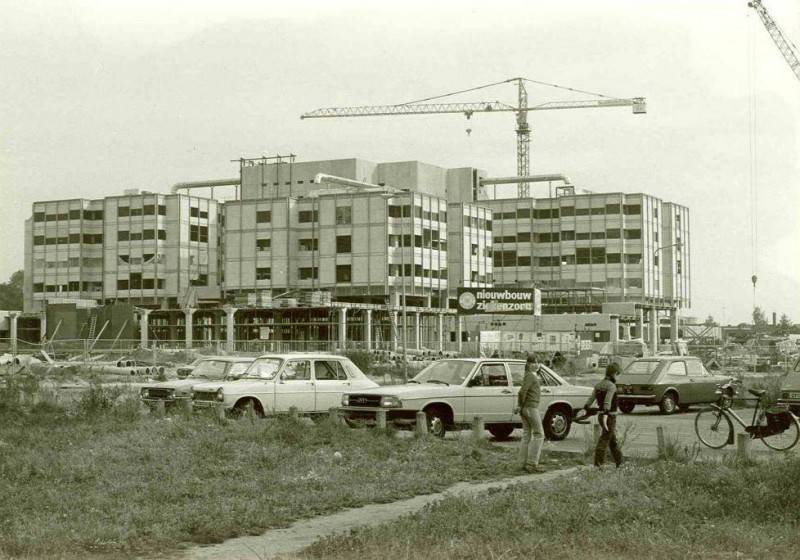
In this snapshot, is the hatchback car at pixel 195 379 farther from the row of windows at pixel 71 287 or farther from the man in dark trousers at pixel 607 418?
the row of windows at pixel 71 287

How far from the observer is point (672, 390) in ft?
92.7

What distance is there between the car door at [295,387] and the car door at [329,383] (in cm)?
14

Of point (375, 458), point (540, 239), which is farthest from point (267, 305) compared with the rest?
point (375, 458)

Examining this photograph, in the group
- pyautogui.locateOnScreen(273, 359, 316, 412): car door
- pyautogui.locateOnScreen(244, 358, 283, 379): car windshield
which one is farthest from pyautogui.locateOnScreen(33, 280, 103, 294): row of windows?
pyautogui.locateOnScreen(273, 359, 316, 412): car door

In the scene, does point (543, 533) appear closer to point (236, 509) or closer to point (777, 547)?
point (777, 547)

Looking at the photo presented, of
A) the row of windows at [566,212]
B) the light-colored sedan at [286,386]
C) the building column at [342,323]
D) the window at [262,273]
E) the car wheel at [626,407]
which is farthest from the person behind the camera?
the row of windows at [566,212]

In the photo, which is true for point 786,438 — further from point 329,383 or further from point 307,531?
point 307,531

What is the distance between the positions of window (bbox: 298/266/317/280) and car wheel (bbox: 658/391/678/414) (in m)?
69.9

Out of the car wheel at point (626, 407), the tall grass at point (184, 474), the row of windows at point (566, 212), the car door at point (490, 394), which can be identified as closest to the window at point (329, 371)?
the tall grass at point (184, 474)

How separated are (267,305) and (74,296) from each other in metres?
30.3

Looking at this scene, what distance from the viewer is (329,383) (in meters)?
22.3

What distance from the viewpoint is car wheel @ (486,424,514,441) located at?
20694 millimetres

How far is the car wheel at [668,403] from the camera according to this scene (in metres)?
28.0

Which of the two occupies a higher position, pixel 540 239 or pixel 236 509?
pixel 540 239
